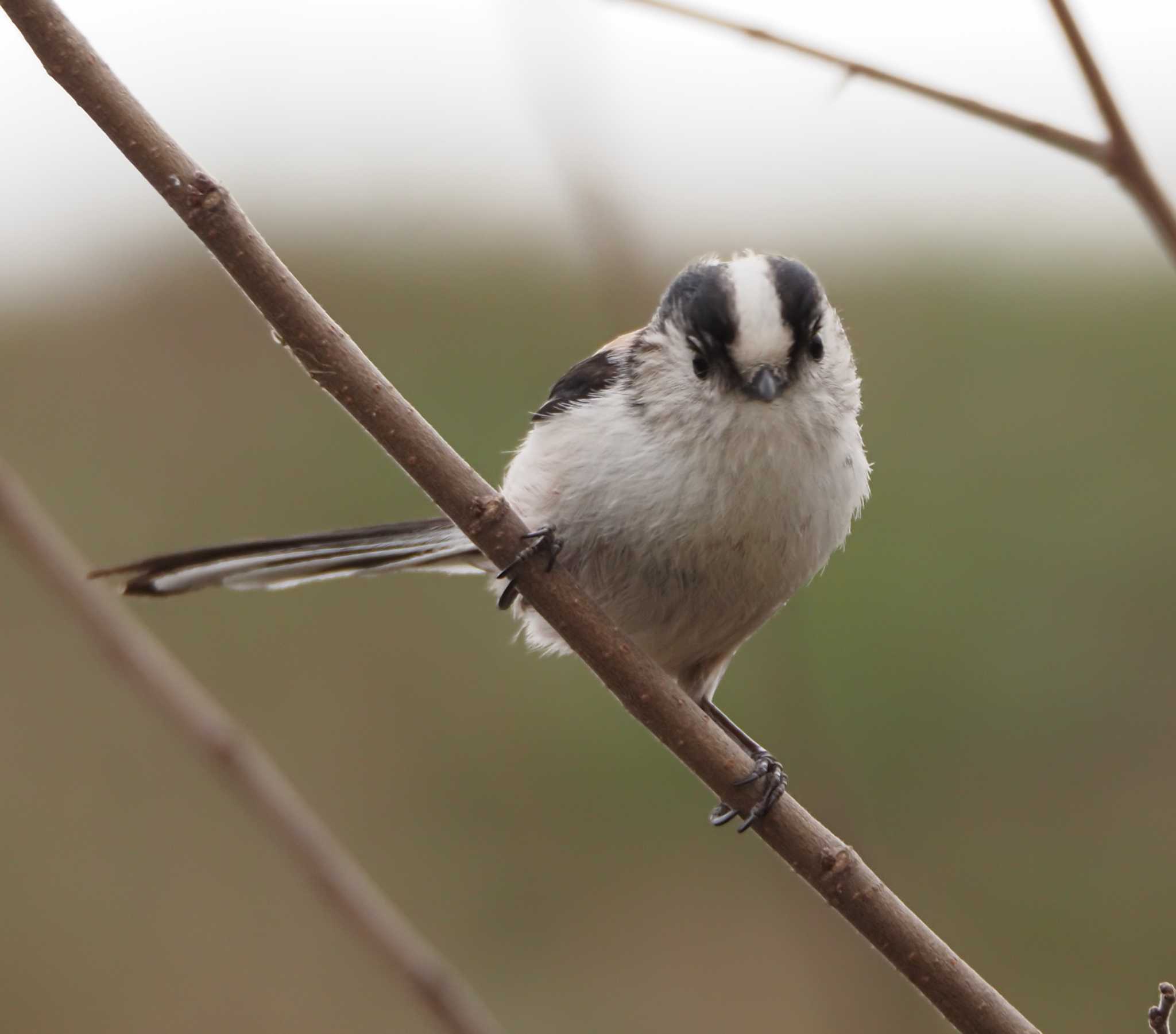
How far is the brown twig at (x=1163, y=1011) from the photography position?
130 cm

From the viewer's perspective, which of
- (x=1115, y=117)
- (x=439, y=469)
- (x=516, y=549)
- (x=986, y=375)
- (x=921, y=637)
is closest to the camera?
(x=1115, y=117)

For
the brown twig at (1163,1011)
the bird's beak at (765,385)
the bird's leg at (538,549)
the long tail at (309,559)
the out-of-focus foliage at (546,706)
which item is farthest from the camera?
the out-of-focus foliage at (546,706)

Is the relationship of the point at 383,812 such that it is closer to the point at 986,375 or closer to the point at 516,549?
the point at 986,375

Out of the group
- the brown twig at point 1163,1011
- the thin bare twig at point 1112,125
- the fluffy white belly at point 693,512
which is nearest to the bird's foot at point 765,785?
the fluffy white belly at point 693,512

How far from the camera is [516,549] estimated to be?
5.29ft

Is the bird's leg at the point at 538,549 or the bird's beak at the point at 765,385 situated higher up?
the bird's leg at the point at 538,549

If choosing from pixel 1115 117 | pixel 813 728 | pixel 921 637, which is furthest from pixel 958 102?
pixel 921 637

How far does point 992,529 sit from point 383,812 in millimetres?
2236

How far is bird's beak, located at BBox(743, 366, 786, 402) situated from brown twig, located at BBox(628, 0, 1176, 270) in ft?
2.14

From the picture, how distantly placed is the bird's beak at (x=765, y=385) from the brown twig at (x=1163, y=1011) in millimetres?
892

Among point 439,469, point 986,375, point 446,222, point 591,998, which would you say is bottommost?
point 591,998

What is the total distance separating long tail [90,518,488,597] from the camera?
2156 millimetres

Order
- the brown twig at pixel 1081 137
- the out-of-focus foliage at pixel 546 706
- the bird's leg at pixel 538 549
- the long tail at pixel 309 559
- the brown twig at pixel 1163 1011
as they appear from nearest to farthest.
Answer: the brown twig at pixel 1081 137 < the brown twig at pixel 1163 1011 < the bird's leg at pixel 538 549 < the long tail at pixel 309 559 < the out-of-focus foliage at pixel 546 706

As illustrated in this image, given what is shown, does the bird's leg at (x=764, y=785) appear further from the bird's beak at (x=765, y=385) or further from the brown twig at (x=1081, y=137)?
the brown twig at (x=1081, y=137)
